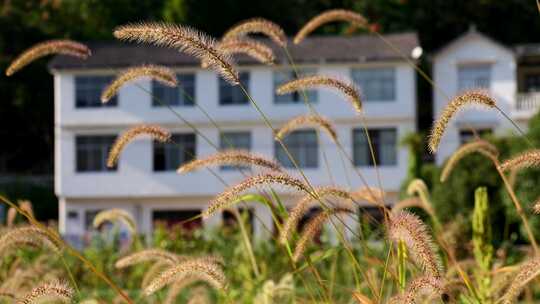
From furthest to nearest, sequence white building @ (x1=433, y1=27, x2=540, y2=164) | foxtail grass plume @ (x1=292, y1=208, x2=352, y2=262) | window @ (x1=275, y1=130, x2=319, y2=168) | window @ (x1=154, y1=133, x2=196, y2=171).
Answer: white building @ (x1=433, y1=27, x2=540, y2=164) → window @ (x1=154, y1=133, x2=196, y2=171) → window @ (x1=275, y1=130, x2=319, y2=168) → foxtail grass plume @ (x1=292, y1=208, x2=352, y2=262)

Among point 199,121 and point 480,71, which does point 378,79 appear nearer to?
point 480,71

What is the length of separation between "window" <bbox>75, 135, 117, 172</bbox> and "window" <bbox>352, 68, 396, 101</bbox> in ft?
28.1

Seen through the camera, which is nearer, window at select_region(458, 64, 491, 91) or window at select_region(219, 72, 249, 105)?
window at select_region(219, 72, 249, 105)

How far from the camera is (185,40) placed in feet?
9.09

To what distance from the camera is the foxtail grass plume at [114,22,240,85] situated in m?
2.77

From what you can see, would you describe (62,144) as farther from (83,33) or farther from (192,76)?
(83,33)

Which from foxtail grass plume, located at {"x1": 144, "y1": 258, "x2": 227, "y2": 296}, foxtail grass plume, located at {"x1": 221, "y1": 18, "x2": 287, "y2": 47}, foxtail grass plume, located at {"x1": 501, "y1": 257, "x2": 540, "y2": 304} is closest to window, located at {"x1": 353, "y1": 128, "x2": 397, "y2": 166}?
foxtail grass plume, located at {"x1": 221, "y1": 18, "x2": 287, "y2": 47}

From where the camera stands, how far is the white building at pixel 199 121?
32.8m

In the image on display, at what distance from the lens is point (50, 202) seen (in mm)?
41906

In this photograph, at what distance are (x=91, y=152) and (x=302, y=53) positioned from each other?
765cm

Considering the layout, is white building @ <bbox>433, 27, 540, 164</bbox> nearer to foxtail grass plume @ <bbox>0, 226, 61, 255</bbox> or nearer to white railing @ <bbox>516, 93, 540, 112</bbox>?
white railing @ <bbox>516, 93, 540, 112</bbox>

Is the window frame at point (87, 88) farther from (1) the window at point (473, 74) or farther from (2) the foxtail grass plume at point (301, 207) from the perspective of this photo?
(2) the foxtail grass plume at point (301, 207)

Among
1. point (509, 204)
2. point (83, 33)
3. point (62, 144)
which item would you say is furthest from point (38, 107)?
point (509, 204)

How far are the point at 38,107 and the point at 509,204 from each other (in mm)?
28607
